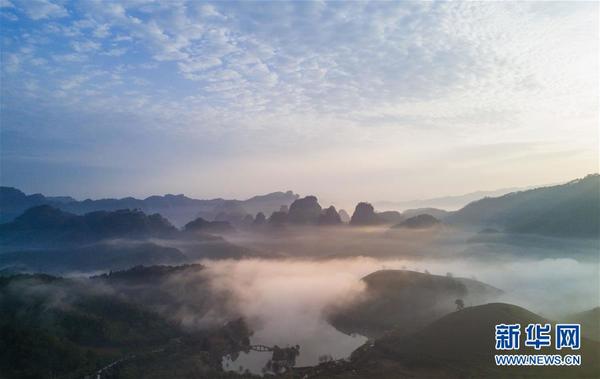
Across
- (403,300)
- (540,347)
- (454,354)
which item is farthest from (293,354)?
(540,347)

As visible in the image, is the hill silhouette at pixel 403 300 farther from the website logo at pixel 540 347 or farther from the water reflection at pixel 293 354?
the website logo at pixel 540 347

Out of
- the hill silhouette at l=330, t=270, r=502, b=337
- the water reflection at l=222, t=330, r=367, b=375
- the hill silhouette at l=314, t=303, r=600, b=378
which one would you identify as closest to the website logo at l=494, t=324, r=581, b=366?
the hill silhouette at l=314, t=303, r=600, b=378

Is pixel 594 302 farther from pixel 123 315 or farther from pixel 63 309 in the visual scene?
pixel 63 309

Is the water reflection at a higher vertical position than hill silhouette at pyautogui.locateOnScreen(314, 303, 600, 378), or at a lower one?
lower

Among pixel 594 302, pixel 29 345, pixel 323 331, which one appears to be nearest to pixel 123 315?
pixel 29 345

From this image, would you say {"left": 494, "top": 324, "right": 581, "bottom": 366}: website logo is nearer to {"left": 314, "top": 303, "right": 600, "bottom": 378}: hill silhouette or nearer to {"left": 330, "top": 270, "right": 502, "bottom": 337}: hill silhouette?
{"left": 314, "top": 303, "right": 600, "bottom": 378}: hill silhouette

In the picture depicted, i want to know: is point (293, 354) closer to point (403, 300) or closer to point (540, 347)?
point (403, 300)

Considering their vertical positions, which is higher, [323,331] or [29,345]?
[29,345]

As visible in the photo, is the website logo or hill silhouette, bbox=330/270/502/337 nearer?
the website logo

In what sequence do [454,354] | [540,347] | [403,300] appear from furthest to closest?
[403,300], [454,354], [540,347]

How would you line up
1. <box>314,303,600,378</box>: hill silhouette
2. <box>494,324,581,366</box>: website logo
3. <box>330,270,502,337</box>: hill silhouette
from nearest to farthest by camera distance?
1. <box>494,324,581,366</box>: website logo
2. <box>314,303,600,378</box>: hill silhouette
3. <box>330,270,502,337</box>: hill silhouette

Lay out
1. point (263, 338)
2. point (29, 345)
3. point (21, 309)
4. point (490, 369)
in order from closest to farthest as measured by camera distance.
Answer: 1. point (490, 369)
2. point (29, 345)
3. point (21, 309)
4. point (263, 338)
